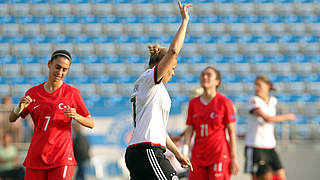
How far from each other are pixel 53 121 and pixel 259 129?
14.5 feet

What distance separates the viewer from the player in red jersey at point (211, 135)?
6370 mm

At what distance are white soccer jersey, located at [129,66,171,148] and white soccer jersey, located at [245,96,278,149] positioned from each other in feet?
15.1

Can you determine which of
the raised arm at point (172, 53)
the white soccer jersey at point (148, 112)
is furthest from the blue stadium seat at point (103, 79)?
the raised arm at point (172, 53)

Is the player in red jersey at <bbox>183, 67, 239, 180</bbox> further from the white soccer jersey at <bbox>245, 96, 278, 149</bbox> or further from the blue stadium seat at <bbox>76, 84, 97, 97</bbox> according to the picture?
the blue stadium seat at <bbox>76, 84, 97, 97</bbox>

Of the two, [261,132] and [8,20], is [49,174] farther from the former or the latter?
[8,20]

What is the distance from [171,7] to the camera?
21281mm

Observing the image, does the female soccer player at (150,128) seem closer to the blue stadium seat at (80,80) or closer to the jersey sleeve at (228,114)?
the jersey sleeve at (228,114)

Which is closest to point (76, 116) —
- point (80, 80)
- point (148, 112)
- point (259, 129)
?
point (148, 112)

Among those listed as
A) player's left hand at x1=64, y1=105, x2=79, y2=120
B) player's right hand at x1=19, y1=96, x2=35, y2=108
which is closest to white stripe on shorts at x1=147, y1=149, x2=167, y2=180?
player's left hand at x1=64, y1=105, x2=79, y2=120

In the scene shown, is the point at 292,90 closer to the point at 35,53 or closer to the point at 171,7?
the point at 171,7

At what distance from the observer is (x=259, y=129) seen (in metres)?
8.51

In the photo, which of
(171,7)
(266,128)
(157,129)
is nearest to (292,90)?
(171,7)

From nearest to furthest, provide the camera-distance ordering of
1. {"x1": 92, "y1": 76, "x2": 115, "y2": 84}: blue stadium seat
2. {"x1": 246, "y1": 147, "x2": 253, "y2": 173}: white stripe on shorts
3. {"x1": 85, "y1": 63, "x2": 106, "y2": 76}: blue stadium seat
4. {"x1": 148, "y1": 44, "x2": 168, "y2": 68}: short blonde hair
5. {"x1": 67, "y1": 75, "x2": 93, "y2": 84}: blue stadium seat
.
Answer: {"x1": 148, "y1": 44, "x2": 168, "y2": 68}: short blonde hair
{"x1": 246, "y1": 147, "x2": 253, "y2": 173}: white stripe on shorts
{"x1": 67, "y1": 75, "x2": 93, "y2": 84}: blue stadium seat
{"x1": 92, "y1": 76, "x2": 115, "y2": 84}: blue stadium seat
{"x1": 85, "y1": 63, "x2": 106, "y2": 76}: blue stadium seat

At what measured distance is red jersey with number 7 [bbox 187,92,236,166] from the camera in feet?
21.1
